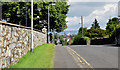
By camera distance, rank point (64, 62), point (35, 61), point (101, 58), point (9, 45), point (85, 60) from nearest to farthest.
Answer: point (9, 45) → point (35, 61) → point (64, 62) → point (85, 60) → point (101, 58)

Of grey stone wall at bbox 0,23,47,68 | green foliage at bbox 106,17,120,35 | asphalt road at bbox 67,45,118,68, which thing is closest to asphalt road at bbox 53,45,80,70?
asphalt road at bbox 67,45,118,68

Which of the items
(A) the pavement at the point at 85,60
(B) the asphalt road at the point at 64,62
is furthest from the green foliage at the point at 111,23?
(B) the asphalt road at the point at 64,62

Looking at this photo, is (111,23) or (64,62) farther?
(111,23)

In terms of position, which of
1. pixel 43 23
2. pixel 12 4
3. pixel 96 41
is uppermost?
pixel 12 4

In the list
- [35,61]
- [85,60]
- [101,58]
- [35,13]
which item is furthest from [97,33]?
[35,61]

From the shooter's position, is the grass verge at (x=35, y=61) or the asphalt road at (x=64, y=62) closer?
the grass verge at (x=35, y=61)

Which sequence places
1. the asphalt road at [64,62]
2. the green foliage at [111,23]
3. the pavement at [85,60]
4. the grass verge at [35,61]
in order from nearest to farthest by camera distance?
the grass verge at [35,61]
the asphalt road at [64,62]
the pavement at [85,60]
the green foliage at [111,23]

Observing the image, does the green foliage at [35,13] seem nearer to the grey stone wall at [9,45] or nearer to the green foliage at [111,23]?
the grey stone wall at [9,45]

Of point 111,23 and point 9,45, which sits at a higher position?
point 111,23

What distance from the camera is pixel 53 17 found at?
40188mm

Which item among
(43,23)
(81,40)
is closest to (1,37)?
(43,23)

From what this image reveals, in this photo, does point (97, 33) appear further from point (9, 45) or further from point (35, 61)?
point (9, 45)

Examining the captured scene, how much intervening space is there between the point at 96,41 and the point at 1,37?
50.0 meters

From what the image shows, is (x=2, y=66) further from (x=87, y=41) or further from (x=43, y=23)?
(x=87, y=41)
